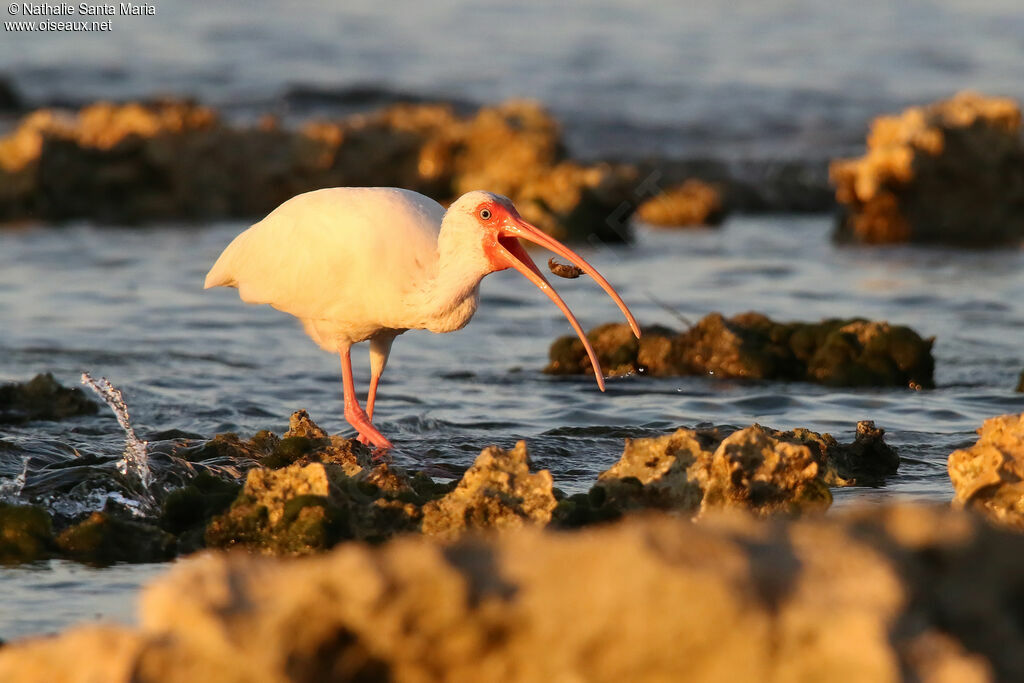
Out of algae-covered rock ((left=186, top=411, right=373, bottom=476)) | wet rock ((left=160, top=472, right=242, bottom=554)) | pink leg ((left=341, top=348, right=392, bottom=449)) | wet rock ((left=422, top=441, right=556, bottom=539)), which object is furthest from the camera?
pink leg ((left=341, top=348, right=392, bottom=449))

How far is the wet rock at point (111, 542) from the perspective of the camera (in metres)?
4.85

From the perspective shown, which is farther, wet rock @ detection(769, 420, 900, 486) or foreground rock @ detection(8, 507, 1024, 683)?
wet rock @ detection(769, 420, 900, 486)

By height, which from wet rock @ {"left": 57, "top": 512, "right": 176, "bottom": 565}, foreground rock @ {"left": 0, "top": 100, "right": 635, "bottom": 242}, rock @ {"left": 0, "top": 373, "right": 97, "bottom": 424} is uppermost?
foreground rock @ {"left": 0, "top": 100, "right": 635, "bottom": 242}

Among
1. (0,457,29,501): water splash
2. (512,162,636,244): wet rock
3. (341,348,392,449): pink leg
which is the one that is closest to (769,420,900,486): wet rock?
(341,348,392,449): pink leg

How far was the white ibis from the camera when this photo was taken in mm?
6633

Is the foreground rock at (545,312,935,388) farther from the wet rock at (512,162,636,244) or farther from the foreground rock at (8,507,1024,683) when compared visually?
the foreground rock at (8,507,1024,683)

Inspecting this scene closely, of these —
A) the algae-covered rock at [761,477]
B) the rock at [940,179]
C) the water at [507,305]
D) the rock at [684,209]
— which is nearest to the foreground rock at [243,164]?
the rock at [684,209]

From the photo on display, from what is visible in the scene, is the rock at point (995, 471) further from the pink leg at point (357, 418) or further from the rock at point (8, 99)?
the rock at point (8, 99)

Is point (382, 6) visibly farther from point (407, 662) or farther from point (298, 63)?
point (407, 662)

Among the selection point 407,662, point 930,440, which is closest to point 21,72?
point 930,440

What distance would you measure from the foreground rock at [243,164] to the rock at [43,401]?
748 cm

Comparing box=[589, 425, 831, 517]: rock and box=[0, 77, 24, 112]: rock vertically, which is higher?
box=[0, 77, 24, 112]: rock

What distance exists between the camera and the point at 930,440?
22.5 feet

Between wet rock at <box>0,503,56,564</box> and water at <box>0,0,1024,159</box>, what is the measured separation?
1662 centimetres
